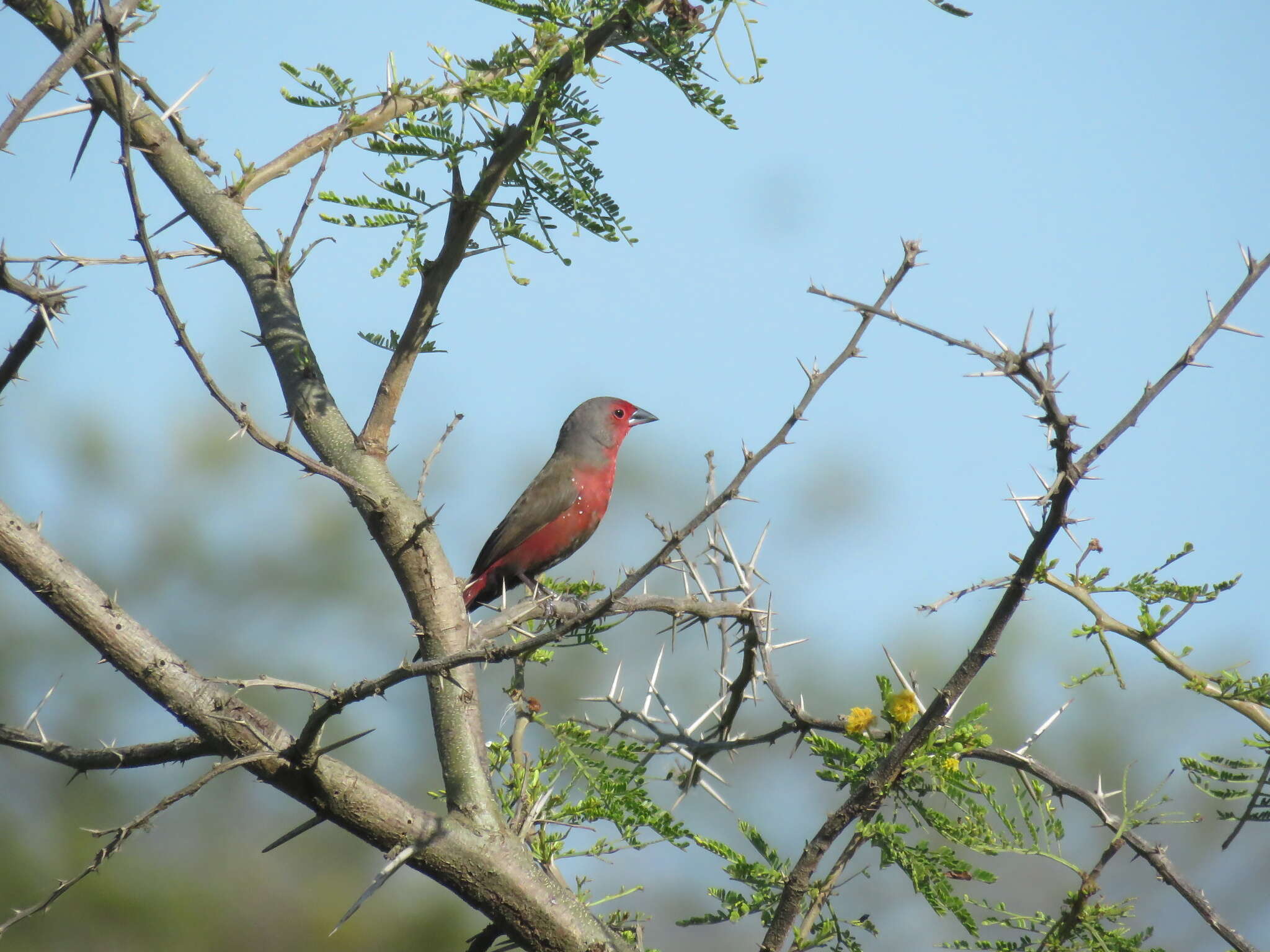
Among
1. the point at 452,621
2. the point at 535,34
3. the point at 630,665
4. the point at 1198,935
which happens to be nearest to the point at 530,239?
the point at 535,34

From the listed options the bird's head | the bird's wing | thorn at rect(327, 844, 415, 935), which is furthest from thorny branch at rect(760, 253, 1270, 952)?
the bird's head

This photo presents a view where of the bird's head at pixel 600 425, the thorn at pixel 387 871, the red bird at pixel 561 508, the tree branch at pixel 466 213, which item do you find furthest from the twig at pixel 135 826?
the bird's head at pixel 600 425

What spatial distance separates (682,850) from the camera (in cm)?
349

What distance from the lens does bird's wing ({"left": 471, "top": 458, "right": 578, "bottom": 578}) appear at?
7.12 m

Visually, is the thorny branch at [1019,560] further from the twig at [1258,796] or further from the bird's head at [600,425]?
the bird's head at [600,425]

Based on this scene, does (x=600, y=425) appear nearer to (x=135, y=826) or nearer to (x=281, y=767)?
(x=281, y=767)

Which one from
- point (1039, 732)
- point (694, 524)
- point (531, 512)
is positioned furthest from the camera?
point (531, 512)

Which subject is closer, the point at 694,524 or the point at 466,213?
the point at 694,524

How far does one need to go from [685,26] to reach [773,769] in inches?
457

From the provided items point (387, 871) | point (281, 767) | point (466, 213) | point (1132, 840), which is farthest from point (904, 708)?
point (466, 213)

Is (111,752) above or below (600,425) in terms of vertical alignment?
below

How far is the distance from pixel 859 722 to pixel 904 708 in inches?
5.7

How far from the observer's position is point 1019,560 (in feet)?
8.07

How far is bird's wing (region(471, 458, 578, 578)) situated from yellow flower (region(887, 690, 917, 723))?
434cm
